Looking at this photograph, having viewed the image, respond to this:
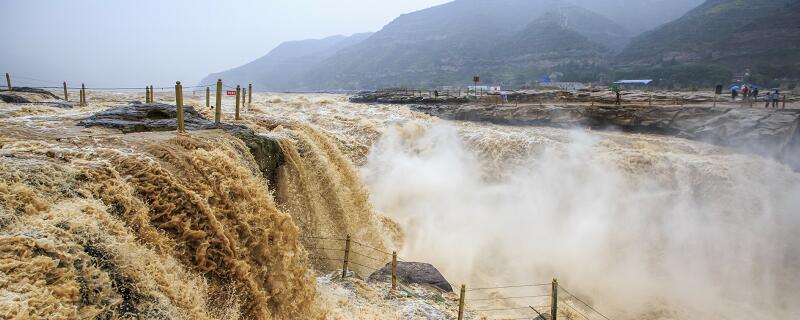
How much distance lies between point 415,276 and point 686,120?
688 inches

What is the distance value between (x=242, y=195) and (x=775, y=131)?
61.9ft

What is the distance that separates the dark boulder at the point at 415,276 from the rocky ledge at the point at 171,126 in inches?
124

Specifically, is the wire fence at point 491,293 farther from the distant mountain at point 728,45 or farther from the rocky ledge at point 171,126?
the distant mountain at point 728,45

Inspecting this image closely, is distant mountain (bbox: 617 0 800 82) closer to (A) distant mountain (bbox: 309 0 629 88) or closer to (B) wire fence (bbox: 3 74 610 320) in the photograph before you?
(A) distant mountain (bbox: 309 0 629 88)

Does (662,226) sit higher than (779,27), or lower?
lower

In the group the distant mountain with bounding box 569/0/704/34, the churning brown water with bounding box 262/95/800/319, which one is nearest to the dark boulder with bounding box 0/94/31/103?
the churning brown water with bounding box 262/95/800/319

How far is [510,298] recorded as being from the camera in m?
10.5

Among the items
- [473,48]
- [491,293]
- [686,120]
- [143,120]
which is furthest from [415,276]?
[473,48]

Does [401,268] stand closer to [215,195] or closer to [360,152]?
[215,195]

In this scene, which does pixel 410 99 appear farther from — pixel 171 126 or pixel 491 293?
pixel 171 126

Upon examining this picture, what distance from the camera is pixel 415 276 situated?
29.5 ft

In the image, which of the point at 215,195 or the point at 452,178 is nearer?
the point at 215,195

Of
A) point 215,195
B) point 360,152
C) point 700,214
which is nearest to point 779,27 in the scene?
point 700,214

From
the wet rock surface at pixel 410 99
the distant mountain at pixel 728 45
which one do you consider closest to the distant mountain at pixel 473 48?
the distant mountain at pixel 728 45
